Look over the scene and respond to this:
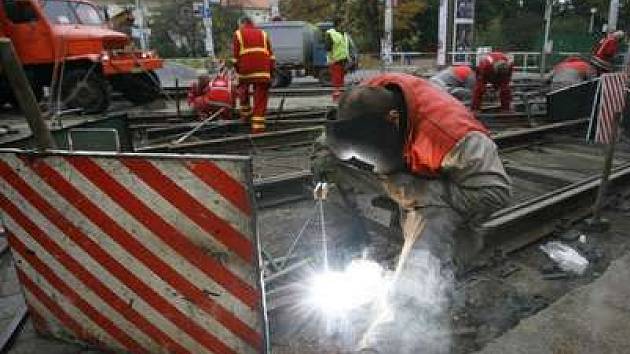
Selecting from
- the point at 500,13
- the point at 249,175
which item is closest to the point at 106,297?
the point at 249,175

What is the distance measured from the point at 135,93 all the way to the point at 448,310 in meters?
12.4

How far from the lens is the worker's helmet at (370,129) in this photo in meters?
2.82

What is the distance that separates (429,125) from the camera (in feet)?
9.25

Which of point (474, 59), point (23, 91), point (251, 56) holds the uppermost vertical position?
point (23, 91)

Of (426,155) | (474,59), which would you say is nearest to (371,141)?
(426,155)

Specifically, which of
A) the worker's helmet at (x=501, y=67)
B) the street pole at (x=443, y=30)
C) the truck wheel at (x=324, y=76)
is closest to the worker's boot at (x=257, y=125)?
the worker's helmet at (x=501, y=67)

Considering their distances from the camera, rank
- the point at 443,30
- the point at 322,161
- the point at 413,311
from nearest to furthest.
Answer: the point at 413,311
the point at 322,161
the point at 443,30

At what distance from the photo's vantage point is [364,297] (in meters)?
3.40

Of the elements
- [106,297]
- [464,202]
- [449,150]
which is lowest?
[106,297]

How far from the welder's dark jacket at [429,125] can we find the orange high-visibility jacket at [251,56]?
6.31 m

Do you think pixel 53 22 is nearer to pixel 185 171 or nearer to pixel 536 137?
pixel 536 137

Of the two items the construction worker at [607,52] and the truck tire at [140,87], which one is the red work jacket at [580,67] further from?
the truck tire at [140,87]

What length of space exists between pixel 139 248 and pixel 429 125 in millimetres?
1442

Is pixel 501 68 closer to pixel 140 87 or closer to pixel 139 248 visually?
pixel 140 87
